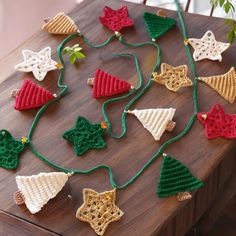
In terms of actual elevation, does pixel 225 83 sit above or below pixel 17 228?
below

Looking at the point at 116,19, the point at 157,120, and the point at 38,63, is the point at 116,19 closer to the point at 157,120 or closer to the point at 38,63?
the point at 38,63

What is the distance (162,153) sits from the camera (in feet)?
3.95

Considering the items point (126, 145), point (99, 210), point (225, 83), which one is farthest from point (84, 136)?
point (225, 83)

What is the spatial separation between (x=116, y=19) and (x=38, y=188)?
640 millimetres

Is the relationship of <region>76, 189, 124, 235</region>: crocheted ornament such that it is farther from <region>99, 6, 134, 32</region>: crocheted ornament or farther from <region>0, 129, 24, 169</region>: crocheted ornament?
<region>99, 6, 134, 32</region>: crocheted ornament

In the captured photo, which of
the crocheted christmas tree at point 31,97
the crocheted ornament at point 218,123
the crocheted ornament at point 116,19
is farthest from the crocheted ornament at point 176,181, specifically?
the crocheted ornament at point 116,19

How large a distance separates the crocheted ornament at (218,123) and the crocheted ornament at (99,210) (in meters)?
0.28

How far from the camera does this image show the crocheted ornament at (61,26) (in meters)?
1.56

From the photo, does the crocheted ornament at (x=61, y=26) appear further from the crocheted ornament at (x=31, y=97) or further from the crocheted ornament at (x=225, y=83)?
the crocheted ornament at (x=225, y=83)

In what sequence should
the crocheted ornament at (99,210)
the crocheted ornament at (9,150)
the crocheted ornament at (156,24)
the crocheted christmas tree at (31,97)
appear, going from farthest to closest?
the crocheted ornament at (156,24), the crocheted christmas tree at (31,97), the crocheted ornament at (9,150), the crocheted ornament at (99,210)

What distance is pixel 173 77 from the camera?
4.50 feet

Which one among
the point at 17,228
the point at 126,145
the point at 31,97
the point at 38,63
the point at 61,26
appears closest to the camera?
the point at 17,228

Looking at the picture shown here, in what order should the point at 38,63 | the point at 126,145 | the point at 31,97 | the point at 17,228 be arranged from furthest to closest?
1. the point at 38,63
2. the point at 31,97
3. the point at 126,145
4. the point at 17,228

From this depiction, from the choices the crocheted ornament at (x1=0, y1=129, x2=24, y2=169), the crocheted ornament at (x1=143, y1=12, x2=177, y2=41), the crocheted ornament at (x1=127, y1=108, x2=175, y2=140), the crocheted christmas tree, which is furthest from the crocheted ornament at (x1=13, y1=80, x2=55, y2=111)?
the crocheted ornament at (x1=143, y1=12, x2=177, y2=41)
